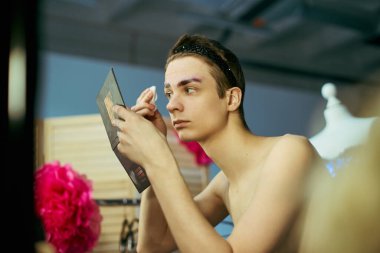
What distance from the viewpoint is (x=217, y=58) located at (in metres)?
0.80

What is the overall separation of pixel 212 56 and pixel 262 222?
0.28 m

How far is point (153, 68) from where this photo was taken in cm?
518

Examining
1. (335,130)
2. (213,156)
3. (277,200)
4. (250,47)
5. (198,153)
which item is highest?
(250,47)

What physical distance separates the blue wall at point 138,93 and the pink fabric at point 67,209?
0.87 ft

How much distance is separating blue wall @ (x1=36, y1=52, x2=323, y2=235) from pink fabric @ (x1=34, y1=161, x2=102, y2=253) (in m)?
0.26

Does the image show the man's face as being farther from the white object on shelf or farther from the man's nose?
the white object on shelf

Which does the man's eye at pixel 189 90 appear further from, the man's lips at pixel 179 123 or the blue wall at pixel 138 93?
the blue wall at pixel 138 93

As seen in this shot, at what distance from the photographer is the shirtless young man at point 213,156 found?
2.12 ft

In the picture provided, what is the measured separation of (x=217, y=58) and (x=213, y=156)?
0.17 m

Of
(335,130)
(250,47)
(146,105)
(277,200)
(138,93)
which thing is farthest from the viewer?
(250,47)

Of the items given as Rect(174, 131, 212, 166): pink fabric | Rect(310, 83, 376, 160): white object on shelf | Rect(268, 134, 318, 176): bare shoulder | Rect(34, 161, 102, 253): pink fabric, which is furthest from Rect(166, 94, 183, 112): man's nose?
Rect(174, 131, 212, 166): pink fabric

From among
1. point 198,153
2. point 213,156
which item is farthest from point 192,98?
point 198,153

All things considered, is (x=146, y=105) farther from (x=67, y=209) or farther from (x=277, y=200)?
(x=67, y=209)

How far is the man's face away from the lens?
2.54ft
